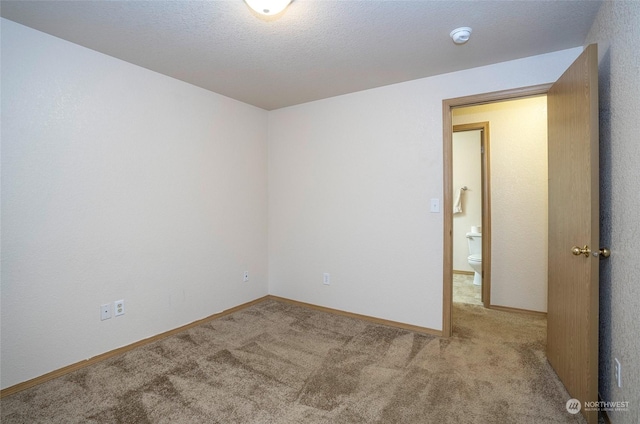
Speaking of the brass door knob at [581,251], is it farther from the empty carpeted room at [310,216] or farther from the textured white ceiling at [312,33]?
the textured white ceiling at [312,33]

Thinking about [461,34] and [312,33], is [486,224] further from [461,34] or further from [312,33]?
[312,33]

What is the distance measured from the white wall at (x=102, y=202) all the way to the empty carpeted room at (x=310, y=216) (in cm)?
1

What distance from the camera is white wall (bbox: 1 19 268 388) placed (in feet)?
6.51

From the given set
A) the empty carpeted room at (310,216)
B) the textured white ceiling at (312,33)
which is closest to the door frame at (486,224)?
the empty carpeted room at (310,216)

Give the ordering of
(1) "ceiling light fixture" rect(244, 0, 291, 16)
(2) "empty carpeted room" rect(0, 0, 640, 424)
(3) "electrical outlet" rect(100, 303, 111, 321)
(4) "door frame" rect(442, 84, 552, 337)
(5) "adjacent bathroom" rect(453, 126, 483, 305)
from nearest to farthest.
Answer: (1) "ceiling light fixture" rect(244, 0, 291, 16) → (2) "empty carpeted room" rect(0, 0, 640, 424) → (3) "electrical outlet" rect(100, 303, 111, 321) → (4) "door frame" rect(442, 84, 552, 337) → (5) "adjacent bathroom" rect(453, 126, 483, 305)

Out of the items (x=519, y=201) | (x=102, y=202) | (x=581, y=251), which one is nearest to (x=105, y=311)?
(x=102, y=202)

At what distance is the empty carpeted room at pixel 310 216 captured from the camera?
1.74m

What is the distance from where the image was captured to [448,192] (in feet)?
9.03

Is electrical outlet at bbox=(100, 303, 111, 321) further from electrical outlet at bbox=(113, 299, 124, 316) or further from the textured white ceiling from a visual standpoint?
the textured white ceiling

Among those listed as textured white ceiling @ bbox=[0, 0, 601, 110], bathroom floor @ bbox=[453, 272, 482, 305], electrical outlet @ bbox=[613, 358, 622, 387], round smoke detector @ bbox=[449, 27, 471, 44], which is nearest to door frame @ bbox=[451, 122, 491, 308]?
bathroom floor @ bbox=[453, 272, 482, 305]

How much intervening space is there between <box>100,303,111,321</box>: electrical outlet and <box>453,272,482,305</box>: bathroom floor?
144 inches

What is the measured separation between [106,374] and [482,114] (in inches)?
172

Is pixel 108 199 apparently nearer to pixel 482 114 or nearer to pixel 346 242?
pixel 346 242

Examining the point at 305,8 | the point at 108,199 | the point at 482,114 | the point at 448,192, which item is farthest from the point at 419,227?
the point at 108,199
